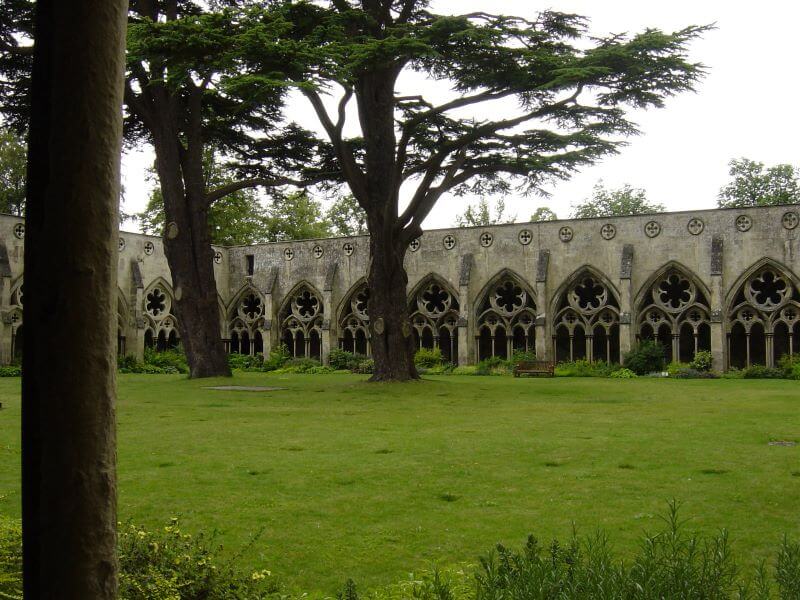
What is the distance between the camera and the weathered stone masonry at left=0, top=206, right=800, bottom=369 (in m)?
27.5

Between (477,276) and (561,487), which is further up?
(477,276)

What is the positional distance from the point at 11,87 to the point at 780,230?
74.1ft

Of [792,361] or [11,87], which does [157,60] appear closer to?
[11,87]

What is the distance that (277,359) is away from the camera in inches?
1287

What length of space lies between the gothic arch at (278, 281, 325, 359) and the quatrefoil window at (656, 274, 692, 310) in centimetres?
1325

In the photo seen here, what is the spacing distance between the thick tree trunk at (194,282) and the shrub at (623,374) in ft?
38.4

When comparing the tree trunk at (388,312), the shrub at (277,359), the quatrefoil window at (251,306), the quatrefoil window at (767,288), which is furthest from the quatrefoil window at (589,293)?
the quatrefoil window at (251,306)

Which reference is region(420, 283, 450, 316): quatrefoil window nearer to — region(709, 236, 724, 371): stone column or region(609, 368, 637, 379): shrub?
region(609, 368, 637, 379): shrub

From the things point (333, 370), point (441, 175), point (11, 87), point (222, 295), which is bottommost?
point (333, 370)

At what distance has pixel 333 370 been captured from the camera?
101ft

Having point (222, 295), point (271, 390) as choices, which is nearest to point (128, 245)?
point (222, 295)

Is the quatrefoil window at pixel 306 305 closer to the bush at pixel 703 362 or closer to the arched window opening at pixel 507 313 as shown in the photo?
the arched window opening at pixel 507 313

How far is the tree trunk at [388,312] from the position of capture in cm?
2053

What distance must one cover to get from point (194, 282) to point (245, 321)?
13.2 m
